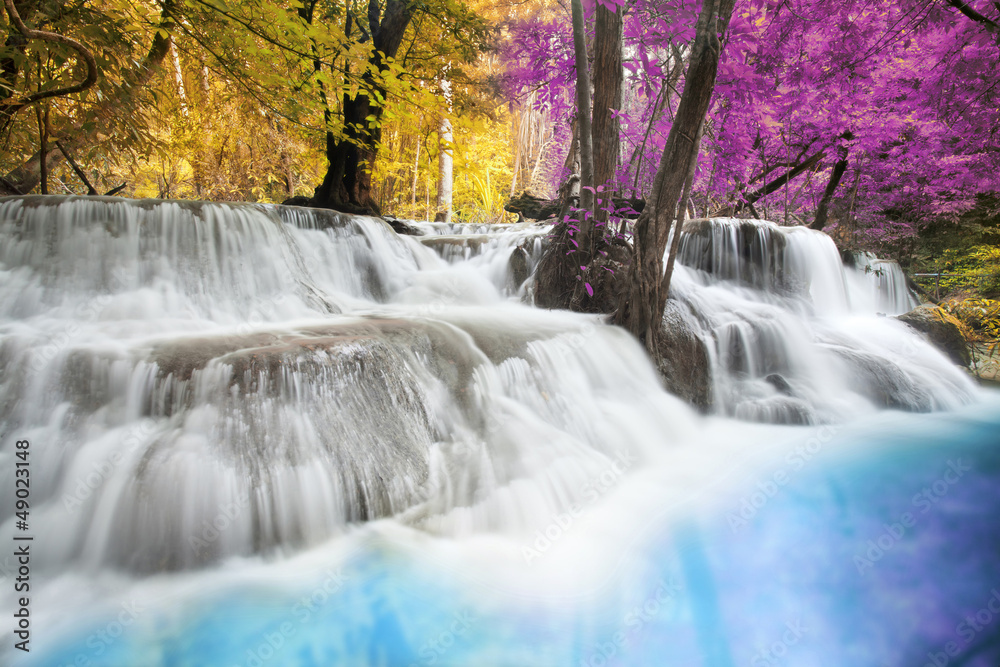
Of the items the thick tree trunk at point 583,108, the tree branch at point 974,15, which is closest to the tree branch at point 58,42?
the thick tree trunk at point 583,108

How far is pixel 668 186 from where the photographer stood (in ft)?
13.0

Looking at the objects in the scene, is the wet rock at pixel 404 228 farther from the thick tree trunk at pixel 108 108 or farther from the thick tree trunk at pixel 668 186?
the thick tree trunk at pixel 668 186

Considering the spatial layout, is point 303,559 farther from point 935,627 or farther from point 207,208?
point 207,208

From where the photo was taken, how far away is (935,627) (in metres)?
1.76

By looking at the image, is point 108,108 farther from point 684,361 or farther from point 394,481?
point 684,361

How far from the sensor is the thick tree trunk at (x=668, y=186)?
352 centimetres

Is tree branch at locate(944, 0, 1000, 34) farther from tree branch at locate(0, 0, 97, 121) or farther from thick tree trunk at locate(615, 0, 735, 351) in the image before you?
tree branch at locate(0, 0, 97, 121)

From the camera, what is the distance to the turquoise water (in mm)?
1688

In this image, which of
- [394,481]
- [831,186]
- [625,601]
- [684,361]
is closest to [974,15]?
[684,361]

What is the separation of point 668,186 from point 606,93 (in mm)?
1623

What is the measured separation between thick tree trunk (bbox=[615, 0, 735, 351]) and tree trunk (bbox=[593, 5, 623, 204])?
2.82 ft

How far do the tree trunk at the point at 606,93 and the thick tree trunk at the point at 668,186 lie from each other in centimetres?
86

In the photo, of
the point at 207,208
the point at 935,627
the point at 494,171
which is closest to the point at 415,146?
the point at 494,171

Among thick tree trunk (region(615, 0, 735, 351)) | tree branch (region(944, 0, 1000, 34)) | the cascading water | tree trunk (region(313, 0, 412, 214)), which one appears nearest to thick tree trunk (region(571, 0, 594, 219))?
thick tree trunk (region(615, 0, 735, 351))
